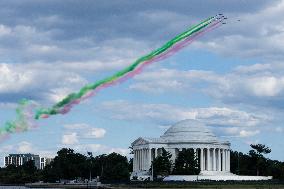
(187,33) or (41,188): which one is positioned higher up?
(187,33)

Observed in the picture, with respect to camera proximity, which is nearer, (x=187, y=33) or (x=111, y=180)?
(x=187, y=33)

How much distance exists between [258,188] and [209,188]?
9838 millimetres

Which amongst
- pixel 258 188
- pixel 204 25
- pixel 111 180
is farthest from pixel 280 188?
pixel 111 180

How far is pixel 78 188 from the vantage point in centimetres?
17225

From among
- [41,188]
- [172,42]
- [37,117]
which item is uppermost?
[172,42]

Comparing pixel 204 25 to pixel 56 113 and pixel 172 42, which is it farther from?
pixel 56 113

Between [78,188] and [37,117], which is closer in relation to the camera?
[37,117]

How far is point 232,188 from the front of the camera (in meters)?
137

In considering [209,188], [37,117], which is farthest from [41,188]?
[37,117]

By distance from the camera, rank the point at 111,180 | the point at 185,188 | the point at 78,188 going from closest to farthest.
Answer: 1. the point at 185,188
2. the point at 78,188
3. the point at 111,180

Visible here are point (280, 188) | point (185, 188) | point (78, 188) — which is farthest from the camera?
point (78, 188)

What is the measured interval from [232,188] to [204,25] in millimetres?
59660

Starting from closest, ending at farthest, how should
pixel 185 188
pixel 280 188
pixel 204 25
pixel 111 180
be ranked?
pixel 204 25
pixel 280 188
pixel 185 188
pixel 111 180

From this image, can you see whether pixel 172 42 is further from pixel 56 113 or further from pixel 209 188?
pixel 209 188
